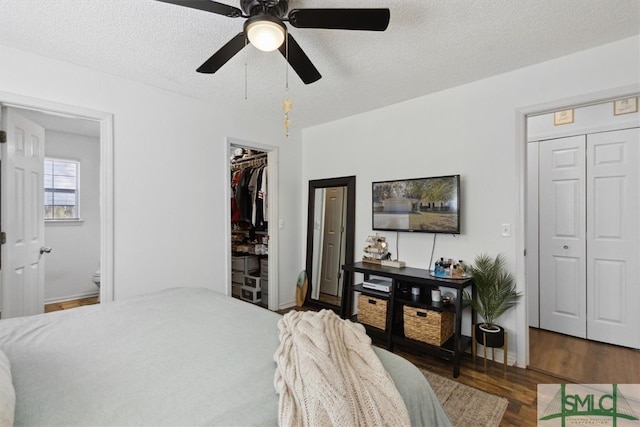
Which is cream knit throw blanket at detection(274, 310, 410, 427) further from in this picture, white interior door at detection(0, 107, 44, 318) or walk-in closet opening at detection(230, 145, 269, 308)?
walk-in closet opening at detection(230, 145, 269, 308)

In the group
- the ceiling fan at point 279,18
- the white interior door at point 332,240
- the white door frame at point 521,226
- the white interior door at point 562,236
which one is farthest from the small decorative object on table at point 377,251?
the ceiling fan at point 279,18

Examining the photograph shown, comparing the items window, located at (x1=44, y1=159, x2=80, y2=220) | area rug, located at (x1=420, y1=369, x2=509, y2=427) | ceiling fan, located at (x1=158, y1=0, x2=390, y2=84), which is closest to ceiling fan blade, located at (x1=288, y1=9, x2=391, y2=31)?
ceiling fan, located at (x1=158, y1=0, x2=390, y2=84)

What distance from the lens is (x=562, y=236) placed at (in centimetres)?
317

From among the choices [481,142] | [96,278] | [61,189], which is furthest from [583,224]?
[61,189]

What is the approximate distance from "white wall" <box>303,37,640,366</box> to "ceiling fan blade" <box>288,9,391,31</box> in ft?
5.25

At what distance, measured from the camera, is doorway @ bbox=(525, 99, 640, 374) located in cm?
283

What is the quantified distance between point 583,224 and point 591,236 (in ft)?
0.42

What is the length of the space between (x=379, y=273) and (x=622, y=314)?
218cm

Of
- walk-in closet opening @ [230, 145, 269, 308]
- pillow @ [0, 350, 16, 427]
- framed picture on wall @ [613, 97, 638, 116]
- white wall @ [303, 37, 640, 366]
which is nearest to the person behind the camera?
pillow @ [0, 350, 16, 427]

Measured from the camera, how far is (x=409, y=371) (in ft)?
3.90

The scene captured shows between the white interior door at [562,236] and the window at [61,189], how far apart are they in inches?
231

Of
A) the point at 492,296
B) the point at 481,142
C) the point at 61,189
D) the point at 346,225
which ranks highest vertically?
the point at 481,142

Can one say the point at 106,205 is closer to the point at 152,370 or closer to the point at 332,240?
the point at 152,370

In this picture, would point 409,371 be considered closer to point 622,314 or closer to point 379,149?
point 379,149
